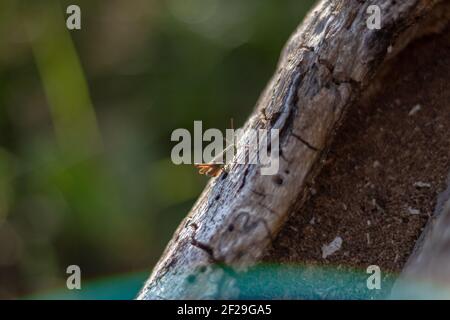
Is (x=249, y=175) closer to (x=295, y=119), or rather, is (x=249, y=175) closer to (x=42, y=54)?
(x=295, y=119)

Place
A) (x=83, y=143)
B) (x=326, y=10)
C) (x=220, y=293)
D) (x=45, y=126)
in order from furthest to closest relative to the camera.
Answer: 1. (x=45, y=126)
2. (x=83, y=143)
3. (x=326, y=10)
4. (x=220, y=293)

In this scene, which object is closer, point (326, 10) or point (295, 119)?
point (295, 119)

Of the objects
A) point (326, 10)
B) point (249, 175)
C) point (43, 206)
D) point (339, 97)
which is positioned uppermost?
point (326, 10)

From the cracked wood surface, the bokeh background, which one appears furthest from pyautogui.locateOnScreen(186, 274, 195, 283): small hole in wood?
the bokeh background

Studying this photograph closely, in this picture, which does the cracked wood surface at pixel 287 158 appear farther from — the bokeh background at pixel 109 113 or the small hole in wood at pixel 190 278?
the bokeh background at pixel 109 113

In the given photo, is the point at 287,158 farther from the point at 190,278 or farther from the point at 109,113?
the point at 109,113

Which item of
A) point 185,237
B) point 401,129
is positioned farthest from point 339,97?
point 185,237
